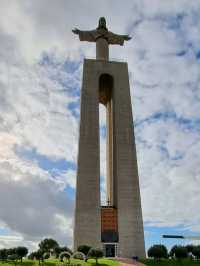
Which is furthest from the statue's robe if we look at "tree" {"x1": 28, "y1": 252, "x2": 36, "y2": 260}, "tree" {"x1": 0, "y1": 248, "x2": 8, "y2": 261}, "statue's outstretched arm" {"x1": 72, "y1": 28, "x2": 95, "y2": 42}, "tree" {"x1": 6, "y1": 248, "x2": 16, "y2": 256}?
"tree" {"x1": 28, "y1": 252, "x2": 36, "y2": 260}

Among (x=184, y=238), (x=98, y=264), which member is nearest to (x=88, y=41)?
(x=184, y=238)

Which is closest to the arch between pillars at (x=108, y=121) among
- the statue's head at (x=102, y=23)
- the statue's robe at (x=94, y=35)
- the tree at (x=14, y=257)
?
the statue's robe at (x=94, y=35)

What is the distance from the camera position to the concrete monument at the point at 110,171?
137 ft

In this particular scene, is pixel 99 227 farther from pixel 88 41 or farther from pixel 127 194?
pixel 88 41

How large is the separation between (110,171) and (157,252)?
1559 centimetres

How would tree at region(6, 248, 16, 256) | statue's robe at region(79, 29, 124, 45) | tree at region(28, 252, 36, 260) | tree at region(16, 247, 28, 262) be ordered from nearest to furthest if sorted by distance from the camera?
tree at region(28, 252, 36, 260) → tree at region(16, 247, 28, 262) → tree at region(6, 248, 16, 256) → statue's robe at region(79, 29, 124, 45)

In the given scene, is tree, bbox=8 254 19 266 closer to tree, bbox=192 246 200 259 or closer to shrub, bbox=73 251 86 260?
shrub, bbox=73 251 86 260

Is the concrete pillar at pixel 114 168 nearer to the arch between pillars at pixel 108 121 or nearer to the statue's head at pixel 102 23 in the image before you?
the arch between pillars at pixel 108 121

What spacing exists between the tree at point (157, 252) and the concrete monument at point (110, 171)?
210 inches

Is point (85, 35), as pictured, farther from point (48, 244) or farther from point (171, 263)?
point (171, 263)

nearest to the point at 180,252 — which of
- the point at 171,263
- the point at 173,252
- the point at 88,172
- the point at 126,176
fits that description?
the point at 173,252

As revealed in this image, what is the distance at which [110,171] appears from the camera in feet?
162

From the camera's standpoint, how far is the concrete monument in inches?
1644

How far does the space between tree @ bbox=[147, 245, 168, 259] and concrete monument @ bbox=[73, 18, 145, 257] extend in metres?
5.35
